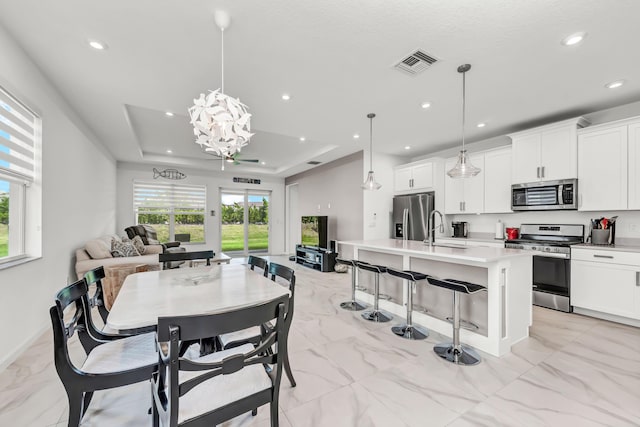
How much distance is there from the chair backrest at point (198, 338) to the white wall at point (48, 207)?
7.15ft

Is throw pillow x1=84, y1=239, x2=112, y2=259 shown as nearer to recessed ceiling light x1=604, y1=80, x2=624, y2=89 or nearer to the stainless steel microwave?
the stainless steel microwave

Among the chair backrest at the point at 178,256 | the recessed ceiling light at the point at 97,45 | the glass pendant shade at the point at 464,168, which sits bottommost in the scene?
the chair backrest at the point at 178,256

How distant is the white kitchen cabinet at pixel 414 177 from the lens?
5.41 m

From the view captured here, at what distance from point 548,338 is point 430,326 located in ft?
3.85

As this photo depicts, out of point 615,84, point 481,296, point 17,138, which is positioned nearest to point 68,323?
point 17,138

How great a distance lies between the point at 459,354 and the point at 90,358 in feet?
9.09

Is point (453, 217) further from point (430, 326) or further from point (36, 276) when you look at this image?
point (36, 276)

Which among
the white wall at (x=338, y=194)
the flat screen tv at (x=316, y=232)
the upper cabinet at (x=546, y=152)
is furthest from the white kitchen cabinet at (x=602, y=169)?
the flat screen tv at (x=316, y=232)

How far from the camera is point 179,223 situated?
7.77 m

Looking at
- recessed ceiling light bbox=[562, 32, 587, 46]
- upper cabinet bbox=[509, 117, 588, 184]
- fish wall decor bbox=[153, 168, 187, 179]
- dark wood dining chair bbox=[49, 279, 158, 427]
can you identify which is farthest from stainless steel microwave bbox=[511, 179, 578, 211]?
fish wall decor bbox=[153, 168, 187, 179]

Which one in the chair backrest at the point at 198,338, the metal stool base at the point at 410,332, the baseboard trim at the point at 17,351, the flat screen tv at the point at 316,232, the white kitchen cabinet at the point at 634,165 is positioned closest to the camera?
the chair backrest at the point at 198,338

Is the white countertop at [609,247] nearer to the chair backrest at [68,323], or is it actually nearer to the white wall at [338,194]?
the white wall at [338,194]

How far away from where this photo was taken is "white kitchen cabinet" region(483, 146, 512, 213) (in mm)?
4480

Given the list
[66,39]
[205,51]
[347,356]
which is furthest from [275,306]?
[66,39]
